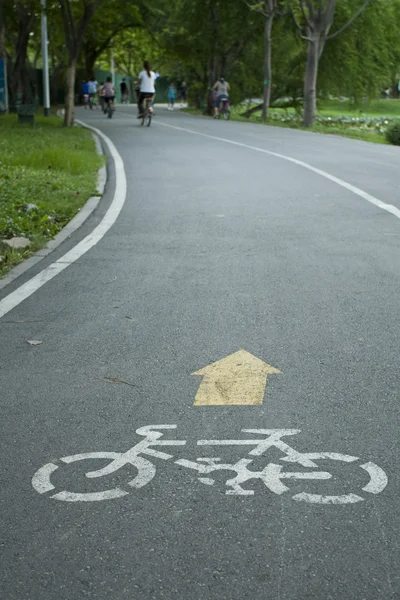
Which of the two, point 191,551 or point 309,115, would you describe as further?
point 309,115

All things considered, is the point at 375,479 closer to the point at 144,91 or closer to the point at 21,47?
the point at 144,91

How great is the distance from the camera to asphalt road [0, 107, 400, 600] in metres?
3.43

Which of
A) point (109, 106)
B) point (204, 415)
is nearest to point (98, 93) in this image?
point (109, 106)

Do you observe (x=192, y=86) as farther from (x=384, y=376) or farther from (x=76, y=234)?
(x=384, y=376)

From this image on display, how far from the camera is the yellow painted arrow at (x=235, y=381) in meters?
5.18

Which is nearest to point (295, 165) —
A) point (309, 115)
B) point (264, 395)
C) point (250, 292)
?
point (250, 292)

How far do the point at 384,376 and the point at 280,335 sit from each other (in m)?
1.06

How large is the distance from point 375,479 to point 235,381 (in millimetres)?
1518

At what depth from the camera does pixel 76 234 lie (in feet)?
35.4

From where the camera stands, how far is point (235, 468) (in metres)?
4.24

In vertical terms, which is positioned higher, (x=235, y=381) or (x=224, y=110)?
(x=235, y=381)

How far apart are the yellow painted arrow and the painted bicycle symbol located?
20.8 inches

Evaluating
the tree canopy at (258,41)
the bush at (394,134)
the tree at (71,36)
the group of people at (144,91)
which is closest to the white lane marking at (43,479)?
the tree at (71,36)

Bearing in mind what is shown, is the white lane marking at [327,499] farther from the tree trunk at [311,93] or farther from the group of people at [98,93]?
the group of people at [98,93]
